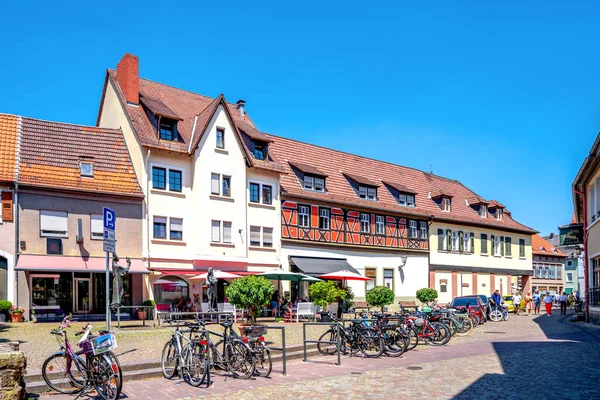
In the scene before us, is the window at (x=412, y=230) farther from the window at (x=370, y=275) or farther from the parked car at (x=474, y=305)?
the parked car at (x=474, y=305)

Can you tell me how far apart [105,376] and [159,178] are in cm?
2192

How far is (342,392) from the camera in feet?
35.0

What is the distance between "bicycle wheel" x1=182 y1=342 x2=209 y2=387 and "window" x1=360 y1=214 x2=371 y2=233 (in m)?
29.1

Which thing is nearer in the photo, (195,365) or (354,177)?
(195,365)

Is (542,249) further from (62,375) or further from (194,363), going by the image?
(62,375)

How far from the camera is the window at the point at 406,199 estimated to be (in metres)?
44.1

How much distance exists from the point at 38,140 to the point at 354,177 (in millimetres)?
19937

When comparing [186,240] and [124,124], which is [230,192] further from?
[124,124]

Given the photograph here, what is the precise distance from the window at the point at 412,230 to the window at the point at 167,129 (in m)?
18.8

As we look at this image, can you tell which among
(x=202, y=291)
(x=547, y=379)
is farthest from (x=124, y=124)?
(x=547, y=379)

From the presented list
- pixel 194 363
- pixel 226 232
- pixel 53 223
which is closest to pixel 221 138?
pixel 226 232

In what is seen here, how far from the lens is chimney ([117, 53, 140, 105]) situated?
32312 millimetres

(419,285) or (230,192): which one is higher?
(230,192)

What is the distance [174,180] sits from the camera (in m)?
31.6
